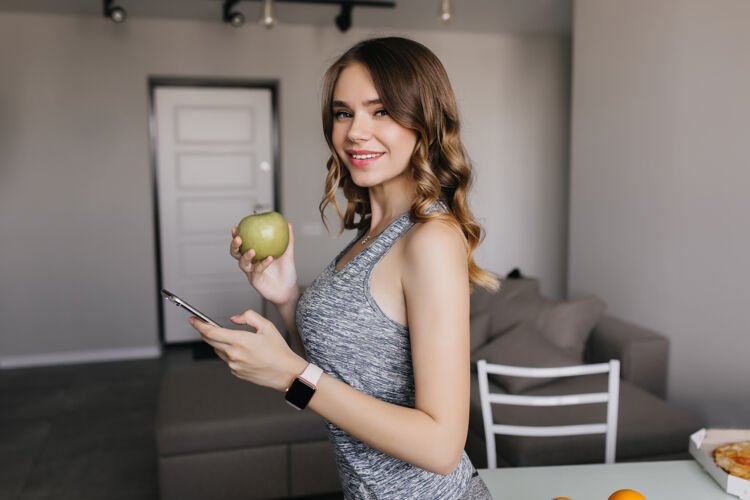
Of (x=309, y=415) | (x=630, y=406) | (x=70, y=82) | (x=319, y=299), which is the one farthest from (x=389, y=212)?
(x=70, y=82)

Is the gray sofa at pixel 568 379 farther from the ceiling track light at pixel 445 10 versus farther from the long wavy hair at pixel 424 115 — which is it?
the ceiling track light at pixel 445 10

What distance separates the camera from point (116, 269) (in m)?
5.00

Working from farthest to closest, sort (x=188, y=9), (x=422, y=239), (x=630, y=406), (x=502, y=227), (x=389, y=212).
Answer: (x=502, y=227) → (x=188, y=9) → (x=630, y=406) → (x=389, y=212) → (x=422, y=239)

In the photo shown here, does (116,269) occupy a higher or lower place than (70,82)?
lower

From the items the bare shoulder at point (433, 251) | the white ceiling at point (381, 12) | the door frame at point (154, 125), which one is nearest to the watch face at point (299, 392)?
the bare shoulder at point (433, 251)

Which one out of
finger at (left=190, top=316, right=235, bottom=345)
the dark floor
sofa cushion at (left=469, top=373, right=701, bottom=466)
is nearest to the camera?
finger at (left=190, top=316, right=235, bottom=345)

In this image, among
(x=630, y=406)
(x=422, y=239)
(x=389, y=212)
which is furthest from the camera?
(x=630, y=406)

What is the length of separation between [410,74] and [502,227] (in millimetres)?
4832

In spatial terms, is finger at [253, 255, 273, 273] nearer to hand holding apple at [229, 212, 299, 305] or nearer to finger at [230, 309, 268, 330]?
hand holding apple at [229, 212, 299, 305]

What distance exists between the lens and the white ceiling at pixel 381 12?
4.50 metres

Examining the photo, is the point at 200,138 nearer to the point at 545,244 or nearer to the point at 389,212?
the point at 545,244

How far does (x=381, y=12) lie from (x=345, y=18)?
322mm

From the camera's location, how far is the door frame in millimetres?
5016

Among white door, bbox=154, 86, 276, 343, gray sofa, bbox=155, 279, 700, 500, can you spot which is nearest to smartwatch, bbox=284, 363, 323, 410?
gray sofa, bbox=155, 279, 700, 500
